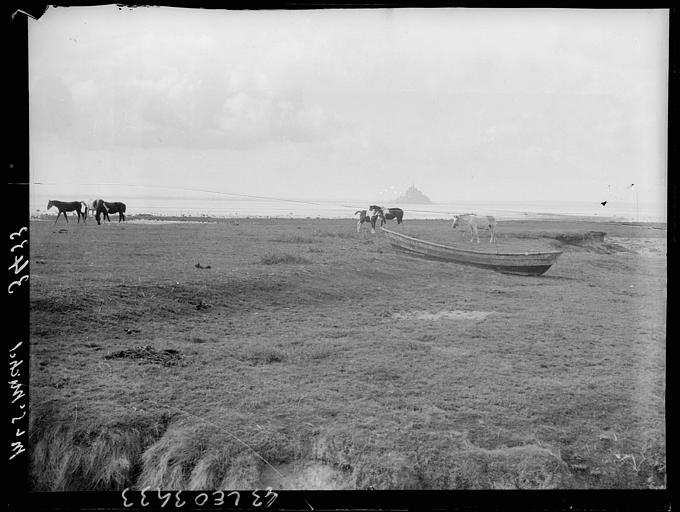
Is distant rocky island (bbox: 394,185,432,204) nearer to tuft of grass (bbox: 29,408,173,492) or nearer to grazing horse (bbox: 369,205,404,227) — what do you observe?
grazing horse (bbox: 369,205,404,227)

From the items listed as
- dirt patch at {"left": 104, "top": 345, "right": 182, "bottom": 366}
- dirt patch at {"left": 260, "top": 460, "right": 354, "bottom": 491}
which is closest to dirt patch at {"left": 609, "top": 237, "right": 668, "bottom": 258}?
dirt patch at {"left": 260, "top": 460, "right": 354, "bottom": 491}

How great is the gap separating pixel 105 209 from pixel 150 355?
0.96 meters

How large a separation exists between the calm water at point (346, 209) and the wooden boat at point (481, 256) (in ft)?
0.72

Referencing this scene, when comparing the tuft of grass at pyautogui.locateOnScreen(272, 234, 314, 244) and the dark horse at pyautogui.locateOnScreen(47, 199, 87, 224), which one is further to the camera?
the tuft of grass at pyautogui.locateOnScreen(272, 234, 314, 244)

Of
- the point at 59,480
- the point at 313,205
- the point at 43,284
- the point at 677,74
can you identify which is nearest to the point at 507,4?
the point at 677,74

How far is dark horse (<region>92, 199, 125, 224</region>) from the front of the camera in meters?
2.83

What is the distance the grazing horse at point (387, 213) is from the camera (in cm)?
297

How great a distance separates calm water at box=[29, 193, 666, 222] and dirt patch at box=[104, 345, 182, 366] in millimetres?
849

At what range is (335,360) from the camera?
276 cm

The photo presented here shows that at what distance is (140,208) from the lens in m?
2.83
